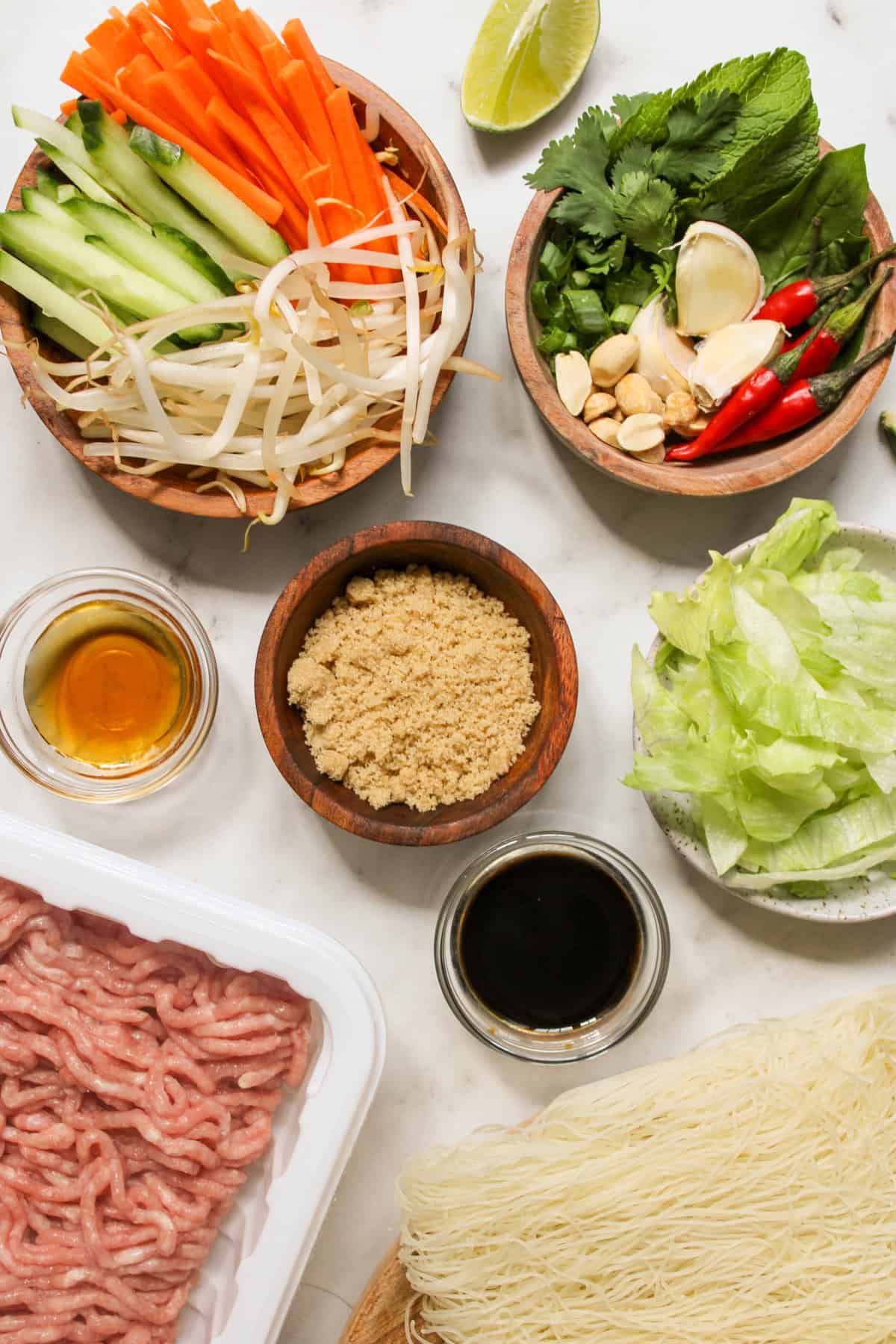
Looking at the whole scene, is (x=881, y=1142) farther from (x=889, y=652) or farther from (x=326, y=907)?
(x=326, y=907)

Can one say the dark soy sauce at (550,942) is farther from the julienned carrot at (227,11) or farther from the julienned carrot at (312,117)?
the julienned carrot at (227,11)

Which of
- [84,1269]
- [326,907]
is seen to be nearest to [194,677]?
[326,907]

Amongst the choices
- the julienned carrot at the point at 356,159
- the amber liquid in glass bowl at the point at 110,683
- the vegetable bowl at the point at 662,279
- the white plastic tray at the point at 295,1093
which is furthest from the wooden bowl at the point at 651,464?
the white plastic tray at the point at 295,1093

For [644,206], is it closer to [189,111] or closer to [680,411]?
[680,411]

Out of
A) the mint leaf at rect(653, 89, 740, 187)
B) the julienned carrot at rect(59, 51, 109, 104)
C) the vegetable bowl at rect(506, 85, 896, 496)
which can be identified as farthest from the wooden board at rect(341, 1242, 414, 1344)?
the julienned carrot at rect(59, 51, 109, 104)

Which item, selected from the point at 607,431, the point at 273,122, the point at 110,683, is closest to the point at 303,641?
the point at 110,683

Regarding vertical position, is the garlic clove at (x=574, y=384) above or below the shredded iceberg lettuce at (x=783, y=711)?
above

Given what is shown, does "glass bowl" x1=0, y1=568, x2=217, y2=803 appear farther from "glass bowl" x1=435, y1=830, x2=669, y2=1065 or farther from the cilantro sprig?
the cilantro sprig
